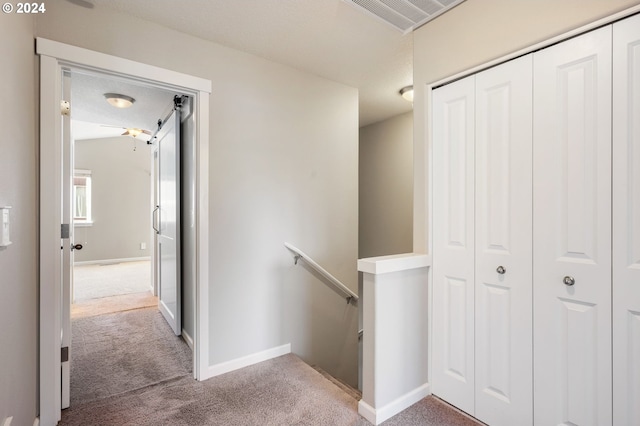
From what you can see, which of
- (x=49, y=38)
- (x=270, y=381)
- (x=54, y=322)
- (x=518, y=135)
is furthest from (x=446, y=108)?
(x=54, y=322)

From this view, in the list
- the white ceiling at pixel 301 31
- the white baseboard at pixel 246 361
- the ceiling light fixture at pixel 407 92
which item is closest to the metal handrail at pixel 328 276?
the white baseboard at pixel 246 361

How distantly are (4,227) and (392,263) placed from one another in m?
1.68

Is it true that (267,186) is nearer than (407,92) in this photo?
Yes

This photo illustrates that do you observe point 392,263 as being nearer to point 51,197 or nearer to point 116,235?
point 51,197

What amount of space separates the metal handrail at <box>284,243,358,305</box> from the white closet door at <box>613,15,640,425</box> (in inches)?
74.9

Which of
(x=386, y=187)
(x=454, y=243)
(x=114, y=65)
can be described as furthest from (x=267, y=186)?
(x=386, y=187)

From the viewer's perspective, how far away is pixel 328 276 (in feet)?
9.30

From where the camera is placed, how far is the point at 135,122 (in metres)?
3.92

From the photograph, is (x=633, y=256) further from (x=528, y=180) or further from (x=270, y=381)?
(x=270, y=381)

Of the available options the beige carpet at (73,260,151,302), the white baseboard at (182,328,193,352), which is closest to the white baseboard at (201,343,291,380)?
the white baseboard at (182,328,193,352)

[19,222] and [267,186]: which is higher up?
[267,186]

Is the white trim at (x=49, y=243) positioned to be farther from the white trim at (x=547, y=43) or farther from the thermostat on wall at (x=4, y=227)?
the white trim at (x=547, y=43)

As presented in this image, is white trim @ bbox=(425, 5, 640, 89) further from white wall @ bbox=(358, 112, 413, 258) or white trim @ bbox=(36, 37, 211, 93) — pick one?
white wall @ bbox=(358, 112, 413, 258)

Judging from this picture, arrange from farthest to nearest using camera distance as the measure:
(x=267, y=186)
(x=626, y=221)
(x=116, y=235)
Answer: (x=116, y=235) → (x=267, y=186) → (x=626, y=221)
